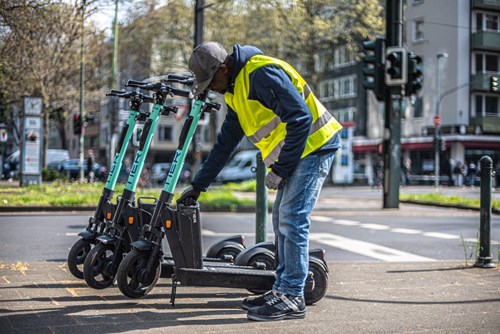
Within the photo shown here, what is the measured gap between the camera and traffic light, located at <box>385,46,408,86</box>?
55.3ft

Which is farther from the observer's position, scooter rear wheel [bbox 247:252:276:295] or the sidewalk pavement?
scooter rear wheel [bbox 247:252:276:295]

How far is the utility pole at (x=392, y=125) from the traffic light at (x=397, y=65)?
1525 mm

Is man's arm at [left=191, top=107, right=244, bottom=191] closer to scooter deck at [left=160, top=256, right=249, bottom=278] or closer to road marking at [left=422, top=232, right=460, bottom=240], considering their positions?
scooter deck at [left=160, top=256, right=249, bottom=278]

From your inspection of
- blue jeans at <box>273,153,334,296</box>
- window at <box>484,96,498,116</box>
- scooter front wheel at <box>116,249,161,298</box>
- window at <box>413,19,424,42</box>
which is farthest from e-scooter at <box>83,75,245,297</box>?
window at <box>484,96,498,116</box>

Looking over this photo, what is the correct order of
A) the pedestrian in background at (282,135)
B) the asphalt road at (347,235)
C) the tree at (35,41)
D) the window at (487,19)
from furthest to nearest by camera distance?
the window at (487,19), the asphalt road at (347,235), the tree at (35,41), the pedestrian in background at (282,135)

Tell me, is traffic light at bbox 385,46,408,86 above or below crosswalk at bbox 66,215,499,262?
above

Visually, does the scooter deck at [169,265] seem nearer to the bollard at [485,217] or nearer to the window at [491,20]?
the bollard at [485,217]

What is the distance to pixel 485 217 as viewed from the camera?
23.3ft

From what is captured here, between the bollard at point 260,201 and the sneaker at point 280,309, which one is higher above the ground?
the bollard at point 260,201

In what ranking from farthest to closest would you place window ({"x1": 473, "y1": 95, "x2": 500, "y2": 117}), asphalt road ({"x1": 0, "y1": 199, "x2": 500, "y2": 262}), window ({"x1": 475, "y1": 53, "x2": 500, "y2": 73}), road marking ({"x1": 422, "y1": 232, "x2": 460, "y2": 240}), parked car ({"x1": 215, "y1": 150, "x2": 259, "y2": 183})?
1. window ({"x1": 473, "y1": 95, "x2": 500, "y2": 117})
2. parked car ({"x1": 215, "y1": 150, "x2": 259, "y2": 183})
3. window ({"x1": 475, "y1": 53, "x2": 500, "y2": 73})
4. road marking ({"x1": 422, "y1": 232, "x2": 460, "y2": 240})
5. asphalt road ({"x1": 0, "y1": 199, "x2": 500, "y2": 262})

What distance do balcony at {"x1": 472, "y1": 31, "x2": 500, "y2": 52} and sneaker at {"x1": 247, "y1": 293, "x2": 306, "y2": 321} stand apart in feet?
111

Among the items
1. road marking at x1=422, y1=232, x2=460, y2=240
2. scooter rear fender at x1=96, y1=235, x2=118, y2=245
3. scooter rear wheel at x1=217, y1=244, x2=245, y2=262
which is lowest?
road marking at x1=422, y1=232, x2=460, y2=240

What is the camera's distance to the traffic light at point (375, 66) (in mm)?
16934

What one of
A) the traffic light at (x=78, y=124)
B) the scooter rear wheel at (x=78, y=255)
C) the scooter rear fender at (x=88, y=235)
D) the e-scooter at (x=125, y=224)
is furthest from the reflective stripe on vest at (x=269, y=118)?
the traffic light at (x=78, y=124)
